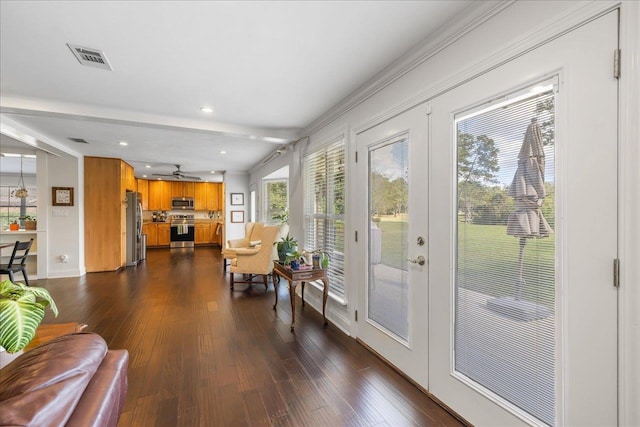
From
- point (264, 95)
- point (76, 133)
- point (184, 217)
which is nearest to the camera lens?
point (264, 95)

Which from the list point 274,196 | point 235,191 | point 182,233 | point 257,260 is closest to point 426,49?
point 257,260

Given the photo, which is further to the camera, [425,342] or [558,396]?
[425,342]

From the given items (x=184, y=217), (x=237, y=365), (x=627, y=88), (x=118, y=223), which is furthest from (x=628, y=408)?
(x=184, y=217)

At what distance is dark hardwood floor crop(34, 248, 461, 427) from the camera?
183 cm

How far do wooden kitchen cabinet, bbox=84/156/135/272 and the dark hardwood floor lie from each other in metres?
A: 1.72

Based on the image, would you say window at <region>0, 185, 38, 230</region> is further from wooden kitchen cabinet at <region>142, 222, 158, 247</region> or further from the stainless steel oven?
the stainless steel oven

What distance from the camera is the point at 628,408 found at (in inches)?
43.1

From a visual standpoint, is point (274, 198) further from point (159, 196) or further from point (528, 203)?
point (528, 203)

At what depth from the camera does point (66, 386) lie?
2.39 ft

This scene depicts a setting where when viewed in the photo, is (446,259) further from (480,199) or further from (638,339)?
(638,339)

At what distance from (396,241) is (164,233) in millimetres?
9395

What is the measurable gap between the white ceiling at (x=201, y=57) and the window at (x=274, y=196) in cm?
314

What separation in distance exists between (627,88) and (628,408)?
1196mm

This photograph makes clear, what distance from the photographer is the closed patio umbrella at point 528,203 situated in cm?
141
